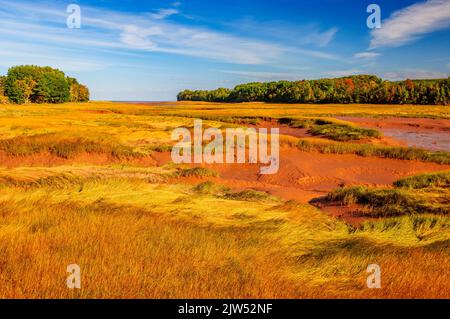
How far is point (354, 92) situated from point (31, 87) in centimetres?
10812

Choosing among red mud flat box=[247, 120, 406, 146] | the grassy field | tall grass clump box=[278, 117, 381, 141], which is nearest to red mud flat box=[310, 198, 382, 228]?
the grassy field

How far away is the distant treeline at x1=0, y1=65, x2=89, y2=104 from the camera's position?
103275mm

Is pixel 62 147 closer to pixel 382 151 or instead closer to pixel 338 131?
pixel 382 151

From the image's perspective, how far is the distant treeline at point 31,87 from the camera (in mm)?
103275

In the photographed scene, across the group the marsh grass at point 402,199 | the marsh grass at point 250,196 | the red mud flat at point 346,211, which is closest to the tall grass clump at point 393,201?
the marsh grass at point 402,199

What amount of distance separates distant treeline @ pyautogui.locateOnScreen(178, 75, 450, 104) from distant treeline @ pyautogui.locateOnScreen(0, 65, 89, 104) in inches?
3294

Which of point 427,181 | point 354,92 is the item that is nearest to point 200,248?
point 427,181

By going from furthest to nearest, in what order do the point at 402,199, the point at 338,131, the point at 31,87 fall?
the point at 31,87, the point at 338,131, the point at 402,199

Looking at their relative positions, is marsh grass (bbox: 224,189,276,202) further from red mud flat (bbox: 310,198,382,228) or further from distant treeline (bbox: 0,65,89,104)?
distant treeline (bbox: 0,65,89,104)

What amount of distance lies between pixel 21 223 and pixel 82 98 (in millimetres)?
A: 167559

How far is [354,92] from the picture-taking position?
127438 millimetres

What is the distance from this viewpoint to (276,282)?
4492 millimetres
